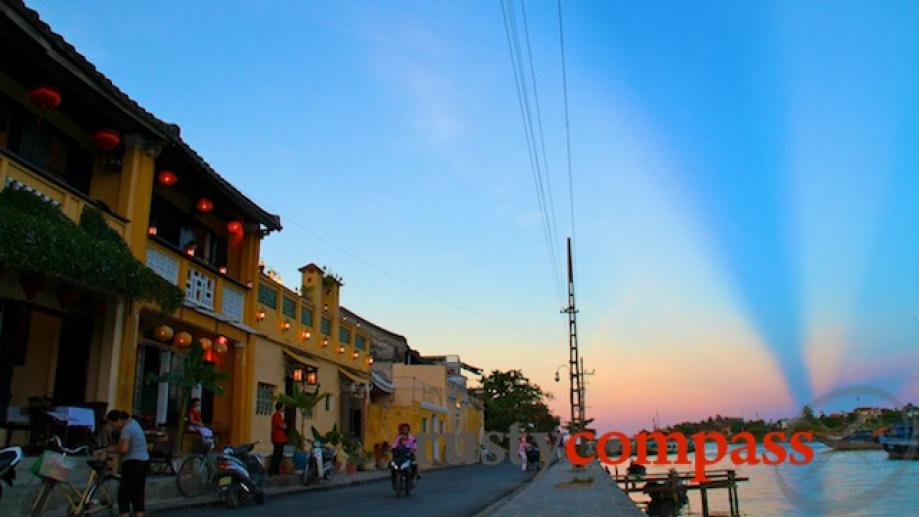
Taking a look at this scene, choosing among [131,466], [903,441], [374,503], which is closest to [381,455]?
[374,503]

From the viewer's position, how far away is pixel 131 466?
8.03 m

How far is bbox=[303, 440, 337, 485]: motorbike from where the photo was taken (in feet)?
52.9

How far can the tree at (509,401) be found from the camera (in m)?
56.3

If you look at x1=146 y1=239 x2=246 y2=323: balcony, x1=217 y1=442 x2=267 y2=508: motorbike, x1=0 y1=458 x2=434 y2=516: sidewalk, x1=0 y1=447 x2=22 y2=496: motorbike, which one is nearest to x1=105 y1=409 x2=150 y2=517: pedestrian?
x1=0 y1=447 x2=22 y2=496: motorbike

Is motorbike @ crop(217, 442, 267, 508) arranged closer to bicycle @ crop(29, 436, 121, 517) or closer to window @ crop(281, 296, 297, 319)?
bicycle @ crop(29, 436, 121, 517)

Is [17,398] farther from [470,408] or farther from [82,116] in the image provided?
[470,408]

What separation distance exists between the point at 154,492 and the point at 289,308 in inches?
364

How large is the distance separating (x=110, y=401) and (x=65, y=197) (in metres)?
3.40

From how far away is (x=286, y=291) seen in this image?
19.8 meters

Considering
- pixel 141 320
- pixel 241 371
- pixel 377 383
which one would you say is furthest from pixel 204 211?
pixel 377 383

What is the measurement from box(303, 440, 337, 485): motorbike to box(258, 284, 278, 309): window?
3.87 m

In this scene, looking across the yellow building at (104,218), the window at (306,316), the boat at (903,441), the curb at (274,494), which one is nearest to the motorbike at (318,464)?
the curb at (274,494)

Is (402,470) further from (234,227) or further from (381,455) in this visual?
(381,455)

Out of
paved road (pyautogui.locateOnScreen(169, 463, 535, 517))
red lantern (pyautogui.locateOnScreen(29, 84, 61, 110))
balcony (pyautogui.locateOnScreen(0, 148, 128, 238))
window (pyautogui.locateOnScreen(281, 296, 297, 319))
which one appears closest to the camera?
balcony (pyautogui.locateOnScreen(0, 148, 128, 238))
